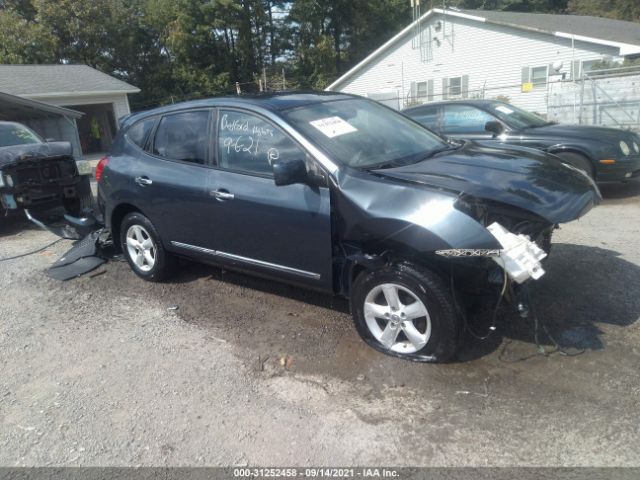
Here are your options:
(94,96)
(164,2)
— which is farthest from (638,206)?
(164,2)

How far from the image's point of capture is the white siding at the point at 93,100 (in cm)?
2249

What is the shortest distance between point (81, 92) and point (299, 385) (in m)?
23.6

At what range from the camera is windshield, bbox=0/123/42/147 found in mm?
8227

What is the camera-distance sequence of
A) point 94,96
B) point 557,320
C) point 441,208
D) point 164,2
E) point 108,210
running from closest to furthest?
point 441,208 → point 557,320 → point 108,210 → point 94,96 → point 164,2

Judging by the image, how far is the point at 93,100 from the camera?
24.1 m

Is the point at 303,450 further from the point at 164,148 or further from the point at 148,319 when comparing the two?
the point at 164,148

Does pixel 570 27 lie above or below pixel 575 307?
above

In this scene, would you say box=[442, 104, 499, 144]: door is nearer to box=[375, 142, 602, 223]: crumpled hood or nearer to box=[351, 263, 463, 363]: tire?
box=[375, 142, 602, 223]: crumpled hood

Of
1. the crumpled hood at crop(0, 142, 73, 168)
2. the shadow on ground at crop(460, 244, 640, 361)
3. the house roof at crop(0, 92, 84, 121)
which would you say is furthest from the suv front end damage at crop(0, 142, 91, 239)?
the house roof at crop(0, 92, 84, 121)

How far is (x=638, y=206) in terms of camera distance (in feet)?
23.3

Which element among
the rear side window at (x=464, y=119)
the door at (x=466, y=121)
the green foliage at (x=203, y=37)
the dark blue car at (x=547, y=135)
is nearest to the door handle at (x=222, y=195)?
the dark blue car at (x=547, y=135)

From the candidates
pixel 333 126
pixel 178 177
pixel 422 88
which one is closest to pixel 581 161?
pixel 333 126

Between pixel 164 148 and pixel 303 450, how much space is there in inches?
124

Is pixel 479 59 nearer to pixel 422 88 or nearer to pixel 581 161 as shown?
pixel 422 88
